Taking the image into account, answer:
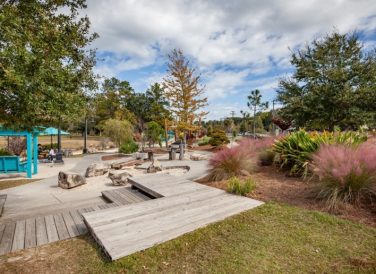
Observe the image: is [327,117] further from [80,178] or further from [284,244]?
[80,178]

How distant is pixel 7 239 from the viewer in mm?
3316

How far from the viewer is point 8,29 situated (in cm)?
331

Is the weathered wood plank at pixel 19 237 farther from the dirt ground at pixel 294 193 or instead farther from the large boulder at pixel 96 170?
the large boulder at pixel 96 170

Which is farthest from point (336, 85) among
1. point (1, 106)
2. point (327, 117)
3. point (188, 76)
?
point (1, 106)

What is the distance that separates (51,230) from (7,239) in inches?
21.8

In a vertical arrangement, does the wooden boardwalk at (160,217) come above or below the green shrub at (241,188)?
below

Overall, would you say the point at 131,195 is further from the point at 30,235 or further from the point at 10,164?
the point at 10,164

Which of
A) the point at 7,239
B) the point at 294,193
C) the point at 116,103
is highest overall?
the point at 116,103

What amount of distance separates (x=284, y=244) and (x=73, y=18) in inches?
264

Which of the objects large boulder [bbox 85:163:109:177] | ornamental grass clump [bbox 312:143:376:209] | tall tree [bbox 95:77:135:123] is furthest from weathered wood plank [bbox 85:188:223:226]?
tall tree [bbox 95:77:135:123]

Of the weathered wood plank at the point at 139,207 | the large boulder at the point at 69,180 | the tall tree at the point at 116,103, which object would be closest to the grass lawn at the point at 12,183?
the large boulder at the point at 69,180

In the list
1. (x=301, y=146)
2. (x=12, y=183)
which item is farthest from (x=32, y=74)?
(x=12, y=183)

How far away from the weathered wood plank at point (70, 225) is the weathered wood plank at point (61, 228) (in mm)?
46

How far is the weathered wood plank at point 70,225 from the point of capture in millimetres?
3395
